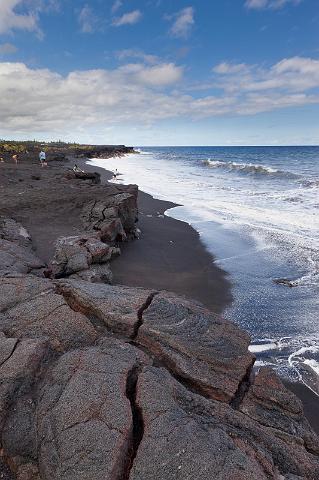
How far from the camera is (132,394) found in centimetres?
365

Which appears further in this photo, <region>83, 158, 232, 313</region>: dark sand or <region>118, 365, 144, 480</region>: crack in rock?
<region>83, 158, 232, 313</region>: dark sand

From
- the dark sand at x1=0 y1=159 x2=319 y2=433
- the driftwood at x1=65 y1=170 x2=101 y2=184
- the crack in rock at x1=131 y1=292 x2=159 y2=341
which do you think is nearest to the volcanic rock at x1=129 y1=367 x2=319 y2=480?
the crack in rock at x1=131 y1=292 x2=159 y2=341

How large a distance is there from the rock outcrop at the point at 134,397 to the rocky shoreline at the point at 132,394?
0.04 feet

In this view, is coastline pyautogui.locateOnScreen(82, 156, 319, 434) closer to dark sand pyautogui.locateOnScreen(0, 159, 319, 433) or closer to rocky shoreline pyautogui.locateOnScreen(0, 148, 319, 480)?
dark sand pyautogui.locateOnScreen(0, 159, 319, 433)

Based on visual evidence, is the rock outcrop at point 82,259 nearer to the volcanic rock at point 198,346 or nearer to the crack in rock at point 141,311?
the crack in rock at point 141,311

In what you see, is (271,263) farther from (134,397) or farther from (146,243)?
(134,397)

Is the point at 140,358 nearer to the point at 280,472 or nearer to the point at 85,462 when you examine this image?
the point at 85,462

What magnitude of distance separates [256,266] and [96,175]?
43.6 feet

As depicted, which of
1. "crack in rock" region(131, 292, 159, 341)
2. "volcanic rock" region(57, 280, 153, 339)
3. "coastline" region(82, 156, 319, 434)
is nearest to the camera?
"crack in rock" region(131, 292, 159, 341)

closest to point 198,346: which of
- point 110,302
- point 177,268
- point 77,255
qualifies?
point 110,302

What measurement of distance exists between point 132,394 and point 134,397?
2.2 inches

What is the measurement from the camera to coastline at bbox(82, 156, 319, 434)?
28.6ft

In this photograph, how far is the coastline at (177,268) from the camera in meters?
8.71

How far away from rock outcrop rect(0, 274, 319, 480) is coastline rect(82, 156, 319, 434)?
185 cm
